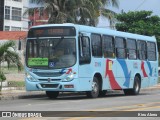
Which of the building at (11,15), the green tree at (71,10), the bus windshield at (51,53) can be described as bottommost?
the bus windshield at (51,53)

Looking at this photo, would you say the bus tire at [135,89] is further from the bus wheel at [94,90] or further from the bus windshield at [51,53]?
the bus windshield at [51,53]

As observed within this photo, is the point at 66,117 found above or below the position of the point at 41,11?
below

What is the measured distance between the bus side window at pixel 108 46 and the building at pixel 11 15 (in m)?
53.0

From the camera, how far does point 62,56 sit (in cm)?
2169

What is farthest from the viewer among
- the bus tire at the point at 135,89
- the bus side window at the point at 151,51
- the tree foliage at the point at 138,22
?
the tree foliage at the point at 138,22

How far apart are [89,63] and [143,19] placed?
4116 centimetres

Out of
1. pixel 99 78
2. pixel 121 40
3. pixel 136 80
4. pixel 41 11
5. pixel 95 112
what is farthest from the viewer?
pixel 41 11

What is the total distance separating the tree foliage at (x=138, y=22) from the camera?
5956cm

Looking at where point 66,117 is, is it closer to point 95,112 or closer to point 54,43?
point 95,112

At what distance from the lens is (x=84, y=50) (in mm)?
22109

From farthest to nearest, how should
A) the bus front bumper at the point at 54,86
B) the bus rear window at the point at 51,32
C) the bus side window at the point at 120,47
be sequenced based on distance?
the bus side window at the point at 120,47 → the bus rear window at the point at 51,32 → the bus front bumper at the point at 54,86

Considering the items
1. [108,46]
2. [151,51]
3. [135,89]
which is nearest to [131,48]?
[135,89]

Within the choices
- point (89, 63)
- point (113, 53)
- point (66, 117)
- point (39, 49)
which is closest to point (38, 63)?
point (39, 49)

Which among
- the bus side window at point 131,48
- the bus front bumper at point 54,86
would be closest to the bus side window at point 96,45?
the bus front bumper at point 54,86
